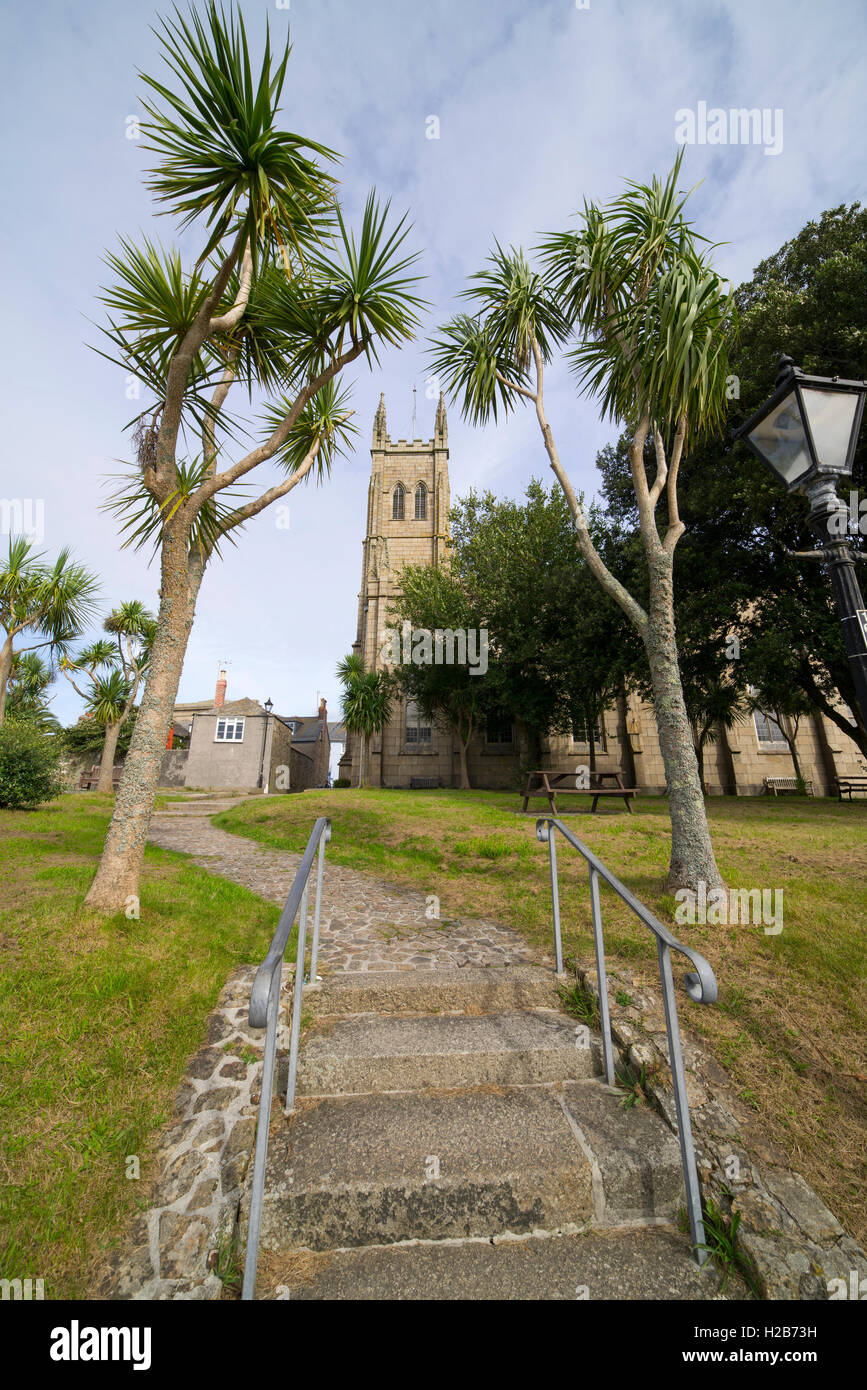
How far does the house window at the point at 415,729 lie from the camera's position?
1058 inches

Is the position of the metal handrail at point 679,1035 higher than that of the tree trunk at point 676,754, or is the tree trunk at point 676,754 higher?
the tree trunk at point 676,754

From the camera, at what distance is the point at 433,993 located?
3.60 metres

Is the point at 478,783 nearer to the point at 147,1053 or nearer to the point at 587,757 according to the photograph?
the point at 587,757

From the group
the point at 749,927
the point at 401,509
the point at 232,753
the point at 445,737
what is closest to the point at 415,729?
the point at 445,737

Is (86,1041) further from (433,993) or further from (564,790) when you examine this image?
(564,790)

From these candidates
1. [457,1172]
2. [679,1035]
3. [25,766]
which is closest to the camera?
[457,1172]

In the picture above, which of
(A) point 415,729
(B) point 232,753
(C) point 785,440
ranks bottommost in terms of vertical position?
(B) point 232,753

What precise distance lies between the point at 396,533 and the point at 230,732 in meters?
14.3

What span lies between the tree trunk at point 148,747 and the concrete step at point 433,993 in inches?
76.3

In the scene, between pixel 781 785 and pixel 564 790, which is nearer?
pixel 564 790

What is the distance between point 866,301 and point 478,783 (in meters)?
20.3

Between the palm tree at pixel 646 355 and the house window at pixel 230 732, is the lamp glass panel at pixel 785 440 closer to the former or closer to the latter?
the palm tree at pixel 646 355

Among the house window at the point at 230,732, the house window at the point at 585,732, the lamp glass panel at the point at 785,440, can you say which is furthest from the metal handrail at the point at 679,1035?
the house window at the point at 230,732
